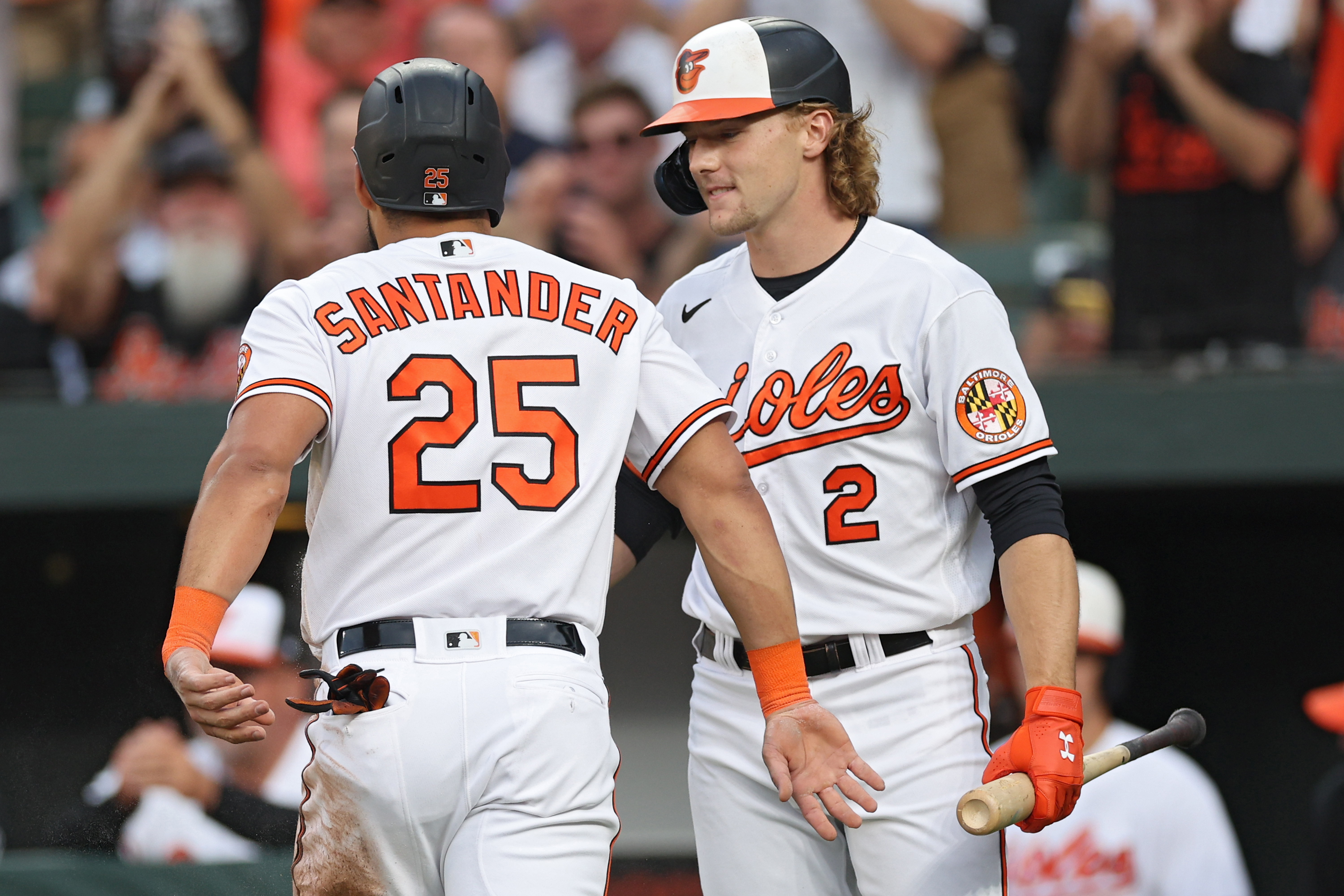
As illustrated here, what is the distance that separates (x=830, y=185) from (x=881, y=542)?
2.30 feet

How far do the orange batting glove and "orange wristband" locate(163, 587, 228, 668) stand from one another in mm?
Answer: 1211

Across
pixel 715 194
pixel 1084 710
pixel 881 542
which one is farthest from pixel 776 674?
pixel 1084 710

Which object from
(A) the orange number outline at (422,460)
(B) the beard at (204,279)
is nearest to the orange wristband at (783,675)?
(A) the orange number outline at (422,460)

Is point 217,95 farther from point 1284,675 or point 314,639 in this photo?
point 1284,675

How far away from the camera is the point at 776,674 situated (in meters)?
2.62

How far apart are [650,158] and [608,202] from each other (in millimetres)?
216

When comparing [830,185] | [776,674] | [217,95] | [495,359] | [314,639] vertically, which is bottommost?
[776,674]

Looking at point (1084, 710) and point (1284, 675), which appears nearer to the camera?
point (1084, 710)

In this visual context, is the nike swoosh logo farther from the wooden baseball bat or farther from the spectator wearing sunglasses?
the spectator wearing sunglasses

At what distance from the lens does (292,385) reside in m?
2.29

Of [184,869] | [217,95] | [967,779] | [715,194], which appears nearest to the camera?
[967,779]

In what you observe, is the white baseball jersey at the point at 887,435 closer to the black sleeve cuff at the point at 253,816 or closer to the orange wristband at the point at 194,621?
the orange wristband at the point at 194,621

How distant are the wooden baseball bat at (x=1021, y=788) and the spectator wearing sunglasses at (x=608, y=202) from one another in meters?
3.10

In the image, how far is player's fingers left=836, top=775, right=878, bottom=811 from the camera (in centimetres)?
252
